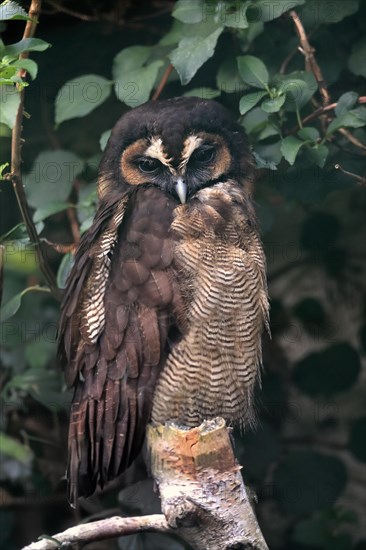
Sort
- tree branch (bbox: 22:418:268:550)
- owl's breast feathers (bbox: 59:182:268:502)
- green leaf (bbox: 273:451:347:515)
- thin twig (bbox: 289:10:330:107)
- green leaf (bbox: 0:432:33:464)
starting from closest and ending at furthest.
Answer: tree branch (bbox: 22:418:268:550) → owl's breast feathers (bbox: 59:182:268:502) → thin twig (bbox: 289:10:330:107) → green leaf (bbox: 0:432:33:464) → green leaf (bbox: 273:451:347:515)

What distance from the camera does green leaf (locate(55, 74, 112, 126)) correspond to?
9.20 feet

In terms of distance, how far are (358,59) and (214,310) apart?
1033mm

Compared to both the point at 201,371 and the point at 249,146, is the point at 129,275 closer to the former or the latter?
the point at 201,371

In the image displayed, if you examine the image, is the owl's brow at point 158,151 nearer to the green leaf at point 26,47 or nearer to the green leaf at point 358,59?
the green leaf at point 26,47

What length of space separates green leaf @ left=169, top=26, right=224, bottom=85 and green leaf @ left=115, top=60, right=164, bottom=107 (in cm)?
13

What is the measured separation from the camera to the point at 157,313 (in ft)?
7.64

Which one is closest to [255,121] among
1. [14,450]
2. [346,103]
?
[346,103]

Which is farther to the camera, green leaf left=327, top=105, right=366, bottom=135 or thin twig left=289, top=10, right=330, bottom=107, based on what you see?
thin twig left=289, top=10, right=330, bottom=107

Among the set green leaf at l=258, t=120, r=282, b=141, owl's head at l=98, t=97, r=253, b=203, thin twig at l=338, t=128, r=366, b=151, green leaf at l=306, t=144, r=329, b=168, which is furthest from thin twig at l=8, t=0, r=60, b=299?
thin twig at l=338, t=128, r=366, b=151

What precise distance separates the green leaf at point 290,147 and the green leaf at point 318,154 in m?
0.06

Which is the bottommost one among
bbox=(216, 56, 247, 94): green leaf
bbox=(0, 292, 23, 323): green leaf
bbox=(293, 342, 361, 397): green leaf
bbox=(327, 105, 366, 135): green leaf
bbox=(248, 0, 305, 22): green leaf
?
bbox=(293, 342, 361, 397): green leaf

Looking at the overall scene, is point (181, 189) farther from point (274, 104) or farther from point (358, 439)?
point (358, 439)

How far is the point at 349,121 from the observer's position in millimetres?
2527

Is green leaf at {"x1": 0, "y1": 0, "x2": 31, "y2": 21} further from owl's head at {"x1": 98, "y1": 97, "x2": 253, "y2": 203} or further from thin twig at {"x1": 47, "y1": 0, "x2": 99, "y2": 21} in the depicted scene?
thin twig at {"x1": 47, "y1": 0, "x2": 99, "y2": 21}
